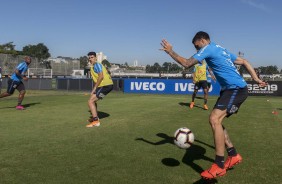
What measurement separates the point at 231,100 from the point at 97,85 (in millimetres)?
5176

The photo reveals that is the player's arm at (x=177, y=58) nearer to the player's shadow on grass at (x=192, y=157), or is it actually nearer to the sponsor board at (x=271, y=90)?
the player's shadow on grass at (x=192, y=157)

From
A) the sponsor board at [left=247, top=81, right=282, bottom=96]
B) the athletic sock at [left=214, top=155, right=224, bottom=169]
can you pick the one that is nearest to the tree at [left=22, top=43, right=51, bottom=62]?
the sponsor board at [left=247, top=81, right=282, bottom=96]

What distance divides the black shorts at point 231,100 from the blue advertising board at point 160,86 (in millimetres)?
21962

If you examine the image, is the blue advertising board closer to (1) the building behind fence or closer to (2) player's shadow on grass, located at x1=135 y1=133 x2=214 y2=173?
(2) player's shadow on grass, located at x1=135 y1=133 x2=214 y2=173

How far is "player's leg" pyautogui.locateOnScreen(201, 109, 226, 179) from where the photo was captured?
15.0ft

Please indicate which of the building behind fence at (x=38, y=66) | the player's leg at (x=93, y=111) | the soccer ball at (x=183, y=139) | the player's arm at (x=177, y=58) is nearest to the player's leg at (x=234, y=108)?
the soccer ball at (x=183, y=139)

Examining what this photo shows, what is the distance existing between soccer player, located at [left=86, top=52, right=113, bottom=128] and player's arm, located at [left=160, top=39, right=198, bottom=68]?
14.9 ft

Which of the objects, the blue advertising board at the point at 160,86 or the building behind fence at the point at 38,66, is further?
the building behind fence at the point at 38,66

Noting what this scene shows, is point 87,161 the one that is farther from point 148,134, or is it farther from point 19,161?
point 148,134

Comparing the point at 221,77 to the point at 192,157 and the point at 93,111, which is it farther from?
the point at 93,111

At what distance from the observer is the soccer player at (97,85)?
938 centimetres

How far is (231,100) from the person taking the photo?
204 inches

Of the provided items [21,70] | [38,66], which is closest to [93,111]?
[21,70]

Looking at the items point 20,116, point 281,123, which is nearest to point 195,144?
point 281,123
